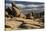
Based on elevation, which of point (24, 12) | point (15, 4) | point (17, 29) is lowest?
point (17, 29)

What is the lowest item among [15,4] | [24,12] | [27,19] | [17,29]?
[17,29]

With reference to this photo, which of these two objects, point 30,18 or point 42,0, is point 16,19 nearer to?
point 30,18

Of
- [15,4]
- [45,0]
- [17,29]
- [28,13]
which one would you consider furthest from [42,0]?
A: [17,29]

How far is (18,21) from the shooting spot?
53.1 inches

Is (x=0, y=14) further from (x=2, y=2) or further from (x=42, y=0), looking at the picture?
(x=42, y=0)

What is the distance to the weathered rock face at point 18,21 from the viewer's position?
133 cm

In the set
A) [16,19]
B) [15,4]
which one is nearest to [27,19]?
[16,19]

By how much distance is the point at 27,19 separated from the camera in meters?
1.37

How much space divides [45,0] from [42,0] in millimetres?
49

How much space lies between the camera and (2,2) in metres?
1.31

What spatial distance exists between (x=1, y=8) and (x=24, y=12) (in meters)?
0.35

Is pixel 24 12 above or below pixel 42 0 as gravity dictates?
below

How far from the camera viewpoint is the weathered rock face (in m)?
1.33

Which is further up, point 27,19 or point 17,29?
point 27,19
